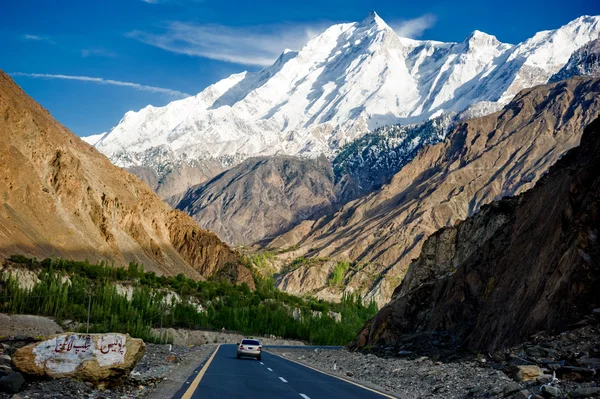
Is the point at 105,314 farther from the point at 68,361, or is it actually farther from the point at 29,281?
the point at 68,361

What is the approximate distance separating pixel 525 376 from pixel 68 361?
12.7m

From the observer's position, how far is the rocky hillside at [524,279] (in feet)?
83.9

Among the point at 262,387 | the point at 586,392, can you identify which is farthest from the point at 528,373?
the point at 262,387

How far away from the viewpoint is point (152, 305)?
9244cm

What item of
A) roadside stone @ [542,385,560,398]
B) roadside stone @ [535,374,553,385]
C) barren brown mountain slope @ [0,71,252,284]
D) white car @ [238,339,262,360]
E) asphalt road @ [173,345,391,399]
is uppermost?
barren brown mountain slope @ [0,71,252,284]

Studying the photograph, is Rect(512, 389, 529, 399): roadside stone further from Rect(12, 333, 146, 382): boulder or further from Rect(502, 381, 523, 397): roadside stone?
Rect(12, 333, 146, 382): boulder

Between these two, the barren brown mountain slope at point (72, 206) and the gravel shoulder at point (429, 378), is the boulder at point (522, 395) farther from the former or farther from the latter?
the barren brown mountain slope at point (72, 206)

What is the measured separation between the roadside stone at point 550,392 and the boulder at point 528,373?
10.8 feet

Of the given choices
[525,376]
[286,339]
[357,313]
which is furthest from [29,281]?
[357,313]

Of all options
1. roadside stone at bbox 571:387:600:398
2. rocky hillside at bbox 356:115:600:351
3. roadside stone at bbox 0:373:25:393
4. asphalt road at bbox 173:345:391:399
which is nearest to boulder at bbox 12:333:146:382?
roadside stone at bbox 0:373:25:393

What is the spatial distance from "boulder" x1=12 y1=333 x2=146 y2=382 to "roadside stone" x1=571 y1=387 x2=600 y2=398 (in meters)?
10.8

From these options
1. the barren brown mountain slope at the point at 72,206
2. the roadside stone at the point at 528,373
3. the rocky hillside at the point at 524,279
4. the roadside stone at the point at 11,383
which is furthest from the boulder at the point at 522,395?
the barren brown mountain slope at the point at 72,206

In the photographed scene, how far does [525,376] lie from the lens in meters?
19.8

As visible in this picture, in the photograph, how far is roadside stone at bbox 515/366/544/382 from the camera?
19688 mm
